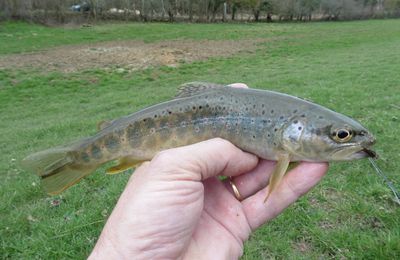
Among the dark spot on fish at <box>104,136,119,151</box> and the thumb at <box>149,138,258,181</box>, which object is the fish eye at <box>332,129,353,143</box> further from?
the dark spot on fish at <box>104,136,119,151</box>

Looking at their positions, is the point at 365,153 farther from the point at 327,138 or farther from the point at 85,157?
the point at 85,157

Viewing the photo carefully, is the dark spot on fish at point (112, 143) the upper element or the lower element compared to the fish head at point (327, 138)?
lower

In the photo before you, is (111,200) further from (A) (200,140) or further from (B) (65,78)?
(B) (65,78)

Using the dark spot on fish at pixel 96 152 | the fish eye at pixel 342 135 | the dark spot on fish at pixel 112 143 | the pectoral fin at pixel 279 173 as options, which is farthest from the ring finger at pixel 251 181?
the dark spot on fish at pixel 96 152

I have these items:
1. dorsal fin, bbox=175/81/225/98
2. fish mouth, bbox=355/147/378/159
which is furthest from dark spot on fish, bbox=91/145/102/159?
fish mouth, bbox=355/147/378/159

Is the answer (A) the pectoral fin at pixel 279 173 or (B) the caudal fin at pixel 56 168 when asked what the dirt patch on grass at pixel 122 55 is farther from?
(A) the pectoral fin at pixel 279 173
